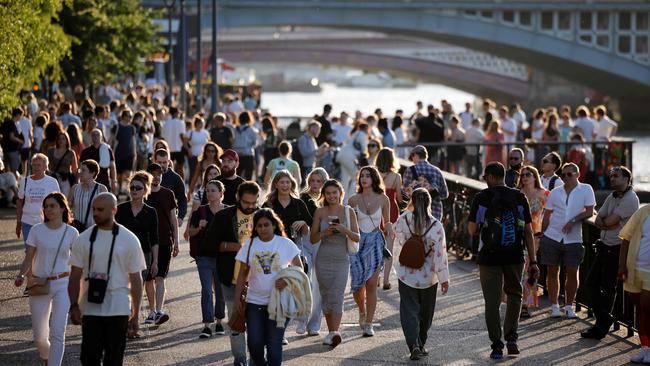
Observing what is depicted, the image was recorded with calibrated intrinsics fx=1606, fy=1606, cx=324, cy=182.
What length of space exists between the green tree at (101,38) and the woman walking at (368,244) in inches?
752

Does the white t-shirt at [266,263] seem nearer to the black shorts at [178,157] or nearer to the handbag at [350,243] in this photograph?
the handbag at [350,243]

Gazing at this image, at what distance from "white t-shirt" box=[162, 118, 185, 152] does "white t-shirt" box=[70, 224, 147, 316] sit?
58.6ft

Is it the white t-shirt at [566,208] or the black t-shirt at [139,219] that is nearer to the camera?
the black t-shirt at [139,219]

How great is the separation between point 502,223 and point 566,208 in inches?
97.8

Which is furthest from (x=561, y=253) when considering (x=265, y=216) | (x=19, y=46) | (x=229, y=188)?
(x=19, y=46)

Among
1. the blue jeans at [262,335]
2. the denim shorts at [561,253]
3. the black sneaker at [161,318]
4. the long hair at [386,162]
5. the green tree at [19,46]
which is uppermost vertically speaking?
the green tree at [19,46]

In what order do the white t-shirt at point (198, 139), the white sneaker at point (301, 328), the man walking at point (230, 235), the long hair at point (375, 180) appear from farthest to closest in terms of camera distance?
the white t-shirt at point (198, 139) → the long hair at point (375, 180) → the white sneaker at point (301, 328) → the man walking at point (230, 235)

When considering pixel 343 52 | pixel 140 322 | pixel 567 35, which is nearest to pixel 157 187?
pixel 140 322

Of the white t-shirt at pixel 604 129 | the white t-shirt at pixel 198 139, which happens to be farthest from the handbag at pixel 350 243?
the white t-shirt at pixel 604 129

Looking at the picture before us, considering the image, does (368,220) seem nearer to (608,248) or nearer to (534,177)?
(534,177)

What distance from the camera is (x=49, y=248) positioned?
36.6ft

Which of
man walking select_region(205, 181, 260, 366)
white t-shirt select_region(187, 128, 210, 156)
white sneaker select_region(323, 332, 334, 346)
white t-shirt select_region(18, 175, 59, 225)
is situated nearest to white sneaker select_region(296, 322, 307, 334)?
white sneaker select_region(323, 332, 334, 346)

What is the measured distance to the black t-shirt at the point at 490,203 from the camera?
1244 cm

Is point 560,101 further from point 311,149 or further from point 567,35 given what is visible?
point 311,149
